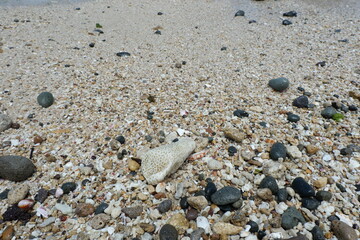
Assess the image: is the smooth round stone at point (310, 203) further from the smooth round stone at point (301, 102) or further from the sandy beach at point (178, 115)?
the smooth round stone at point (301, 102)

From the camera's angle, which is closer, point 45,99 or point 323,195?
point 323,195

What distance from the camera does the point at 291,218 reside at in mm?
2520

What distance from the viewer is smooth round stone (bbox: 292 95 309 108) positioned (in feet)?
14.5

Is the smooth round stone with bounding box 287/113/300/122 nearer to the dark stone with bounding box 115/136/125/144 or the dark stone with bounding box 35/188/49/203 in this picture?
the dark stone with bounding box 115/136/125/144

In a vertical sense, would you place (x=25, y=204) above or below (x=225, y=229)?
below

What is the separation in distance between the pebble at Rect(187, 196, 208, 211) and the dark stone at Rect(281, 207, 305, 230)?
2.90 ft

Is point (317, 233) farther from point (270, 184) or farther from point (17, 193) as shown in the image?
point (17, 193)

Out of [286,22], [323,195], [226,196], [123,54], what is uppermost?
[286,22]

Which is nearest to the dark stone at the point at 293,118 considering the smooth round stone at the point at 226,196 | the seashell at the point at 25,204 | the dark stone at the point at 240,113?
the dark stone at the point at 240,113

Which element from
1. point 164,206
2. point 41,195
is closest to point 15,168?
point 41,195

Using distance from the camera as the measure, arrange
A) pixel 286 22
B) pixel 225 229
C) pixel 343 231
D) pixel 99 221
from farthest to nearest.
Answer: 1. pixel 286 22
2. pixel 99 221
3. pixel 225 229
4. pixel 343 231

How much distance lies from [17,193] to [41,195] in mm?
279

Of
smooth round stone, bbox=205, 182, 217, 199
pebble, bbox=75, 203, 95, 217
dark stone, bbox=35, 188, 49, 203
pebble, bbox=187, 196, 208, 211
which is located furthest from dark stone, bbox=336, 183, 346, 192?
dark stone, bbox=35, 188, 49, 203

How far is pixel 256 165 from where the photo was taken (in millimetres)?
3273
